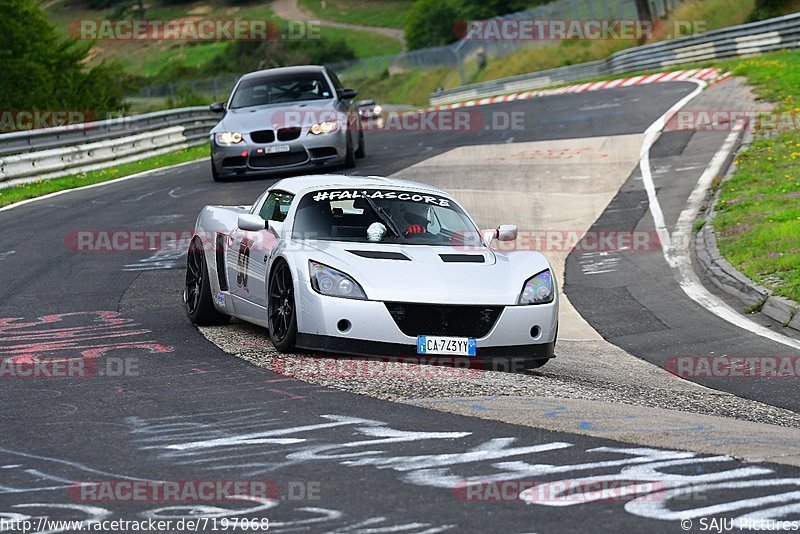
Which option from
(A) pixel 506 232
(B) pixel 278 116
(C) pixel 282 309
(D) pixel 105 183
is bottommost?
(C) pixel 282 309

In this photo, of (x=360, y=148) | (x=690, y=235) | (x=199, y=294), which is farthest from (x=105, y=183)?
(x=199, y=294)

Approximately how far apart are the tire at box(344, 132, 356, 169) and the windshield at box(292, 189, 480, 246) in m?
11.3

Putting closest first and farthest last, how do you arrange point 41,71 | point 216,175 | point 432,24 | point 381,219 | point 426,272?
point 426,272 → point 381,219 → point 216,175 → point 41,71 → point 432,24

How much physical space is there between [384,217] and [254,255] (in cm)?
105

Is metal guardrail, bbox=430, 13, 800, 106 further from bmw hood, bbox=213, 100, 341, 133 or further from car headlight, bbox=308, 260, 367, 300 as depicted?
car headlight, bbox=308, 260, 367, 300

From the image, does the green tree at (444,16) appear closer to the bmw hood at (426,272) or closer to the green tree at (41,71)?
→ the green tree at (41,71)

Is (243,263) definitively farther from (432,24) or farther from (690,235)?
(432,24)

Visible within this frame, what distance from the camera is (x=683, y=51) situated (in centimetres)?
4275

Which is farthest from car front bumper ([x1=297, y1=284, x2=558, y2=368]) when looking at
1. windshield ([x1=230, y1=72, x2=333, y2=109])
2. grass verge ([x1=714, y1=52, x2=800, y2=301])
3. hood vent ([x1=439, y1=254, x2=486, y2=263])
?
windshield ([x1=230, y1=72, x2=333, y2=109])

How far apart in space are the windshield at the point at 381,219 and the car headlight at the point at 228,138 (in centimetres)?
1095

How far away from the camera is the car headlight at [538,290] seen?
9.38 meters

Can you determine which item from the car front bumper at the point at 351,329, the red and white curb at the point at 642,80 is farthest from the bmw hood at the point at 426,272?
the red and white curb at the point at 642,80

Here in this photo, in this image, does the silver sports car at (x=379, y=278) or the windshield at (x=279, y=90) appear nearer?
the silver sports car at (x=379, y=278)

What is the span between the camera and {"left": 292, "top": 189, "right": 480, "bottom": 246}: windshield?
10.0 metres
